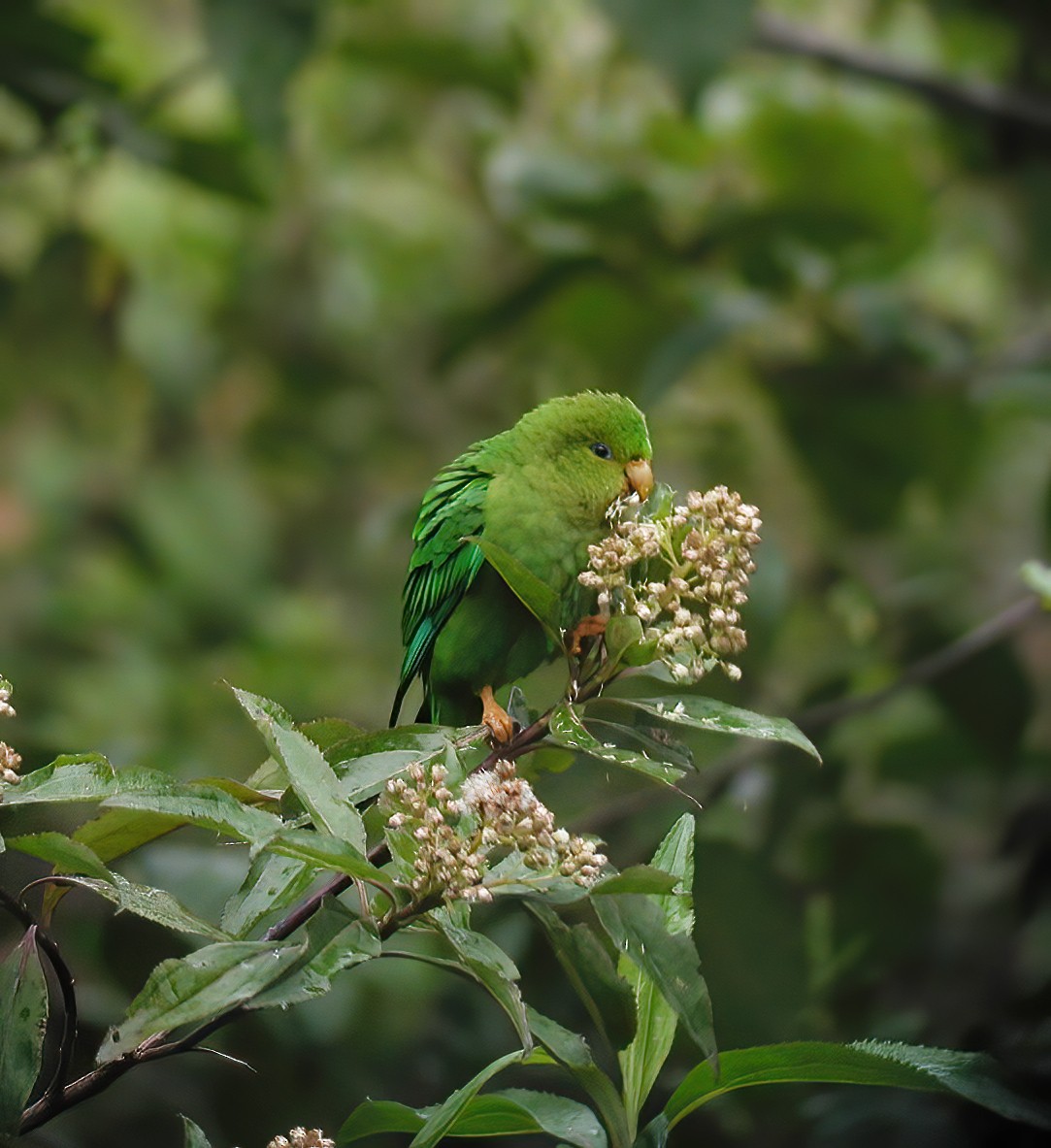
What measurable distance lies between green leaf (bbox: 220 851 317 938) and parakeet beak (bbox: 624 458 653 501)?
781mm

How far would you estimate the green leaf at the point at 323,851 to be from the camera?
1.01 m

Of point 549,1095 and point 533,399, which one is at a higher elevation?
point 533,399

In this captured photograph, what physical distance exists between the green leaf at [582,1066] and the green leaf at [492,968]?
3.9 inches

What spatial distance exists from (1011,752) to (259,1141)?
197 cm

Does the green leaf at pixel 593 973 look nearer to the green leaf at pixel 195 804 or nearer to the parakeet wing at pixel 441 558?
the green leaf at pixel 195 804

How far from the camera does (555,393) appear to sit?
3.88 meters

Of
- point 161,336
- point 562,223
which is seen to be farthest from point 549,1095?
point 161,336

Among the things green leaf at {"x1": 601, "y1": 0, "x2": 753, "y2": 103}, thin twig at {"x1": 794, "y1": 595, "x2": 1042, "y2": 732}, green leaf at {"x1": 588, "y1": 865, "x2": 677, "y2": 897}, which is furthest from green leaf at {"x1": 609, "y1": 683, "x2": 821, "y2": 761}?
green leaf at {"x1": 601, "y1": 0, "x2": 753, "y2": 103}

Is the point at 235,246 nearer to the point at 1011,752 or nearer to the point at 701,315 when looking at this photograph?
the point at 701,315

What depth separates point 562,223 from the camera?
3.92 metres

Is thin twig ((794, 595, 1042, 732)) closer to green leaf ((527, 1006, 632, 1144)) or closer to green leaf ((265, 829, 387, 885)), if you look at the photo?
green leaf ((527, 1006, 632, 1144))

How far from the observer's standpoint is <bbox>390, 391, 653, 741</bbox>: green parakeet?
179cm

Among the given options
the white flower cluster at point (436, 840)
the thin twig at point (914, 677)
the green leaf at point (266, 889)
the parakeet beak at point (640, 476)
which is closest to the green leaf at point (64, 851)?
the green leaf at point (266, 889)

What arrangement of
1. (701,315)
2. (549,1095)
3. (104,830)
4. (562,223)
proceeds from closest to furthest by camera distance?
(104,830), (549,1095), (701,315), (562,223)
